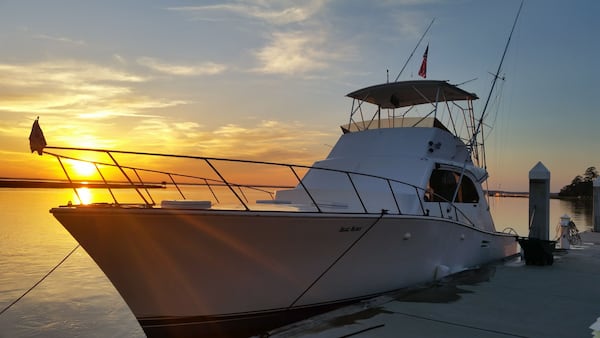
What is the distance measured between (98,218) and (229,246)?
1600 mm

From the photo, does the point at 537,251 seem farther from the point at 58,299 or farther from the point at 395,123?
the point at 58,299

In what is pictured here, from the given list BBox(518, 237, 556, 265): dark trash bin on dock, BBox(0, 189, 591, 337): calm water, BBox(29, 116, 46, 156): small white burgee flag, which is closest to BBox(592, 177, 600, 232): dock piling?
BBox(518, 237, 556, 265): dark trash bin on dock

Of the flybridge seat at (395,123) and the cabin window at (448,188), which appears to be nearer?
the cabin window at (448,188)

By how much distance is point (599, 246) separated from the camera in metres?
16.4

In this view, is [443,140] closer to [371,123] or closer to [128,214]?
[371,123]

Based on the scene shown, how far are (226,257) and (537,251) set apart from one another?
9200 millimetres

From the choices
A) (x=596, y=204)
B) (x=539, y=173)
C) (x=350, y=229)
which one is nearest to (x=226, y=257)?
(x=350, y=229)

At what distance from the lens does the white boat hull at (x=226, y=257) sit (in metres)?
5.53

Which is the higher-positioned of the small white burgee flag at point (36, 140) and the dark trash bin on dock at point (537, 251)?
the small white burgee flag at point (36, 140)

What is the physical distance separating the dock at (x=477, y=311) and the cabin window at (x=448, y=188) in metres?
1.63

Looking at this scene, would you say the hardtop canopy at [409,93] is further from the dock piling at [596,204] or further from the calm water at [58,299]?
the dock piling at [596,204]

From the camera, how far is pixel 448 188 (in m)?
9.80

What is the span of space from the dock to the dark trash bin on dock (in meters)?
1.51

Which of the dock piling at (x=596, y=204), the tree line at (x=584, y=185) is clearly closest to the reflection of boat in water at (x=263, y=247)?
the dock piling at (x=596, y=204)
